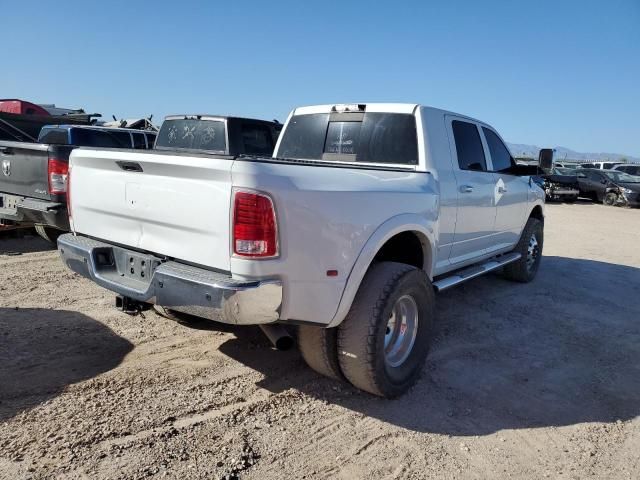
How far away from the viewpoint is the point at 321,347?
3.19 m

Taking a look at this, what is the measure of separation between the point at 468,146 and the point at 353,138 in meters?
1.15

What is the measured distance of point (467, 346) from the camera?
14.4 ft

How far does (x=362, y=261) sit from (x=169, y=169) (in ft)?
4.06

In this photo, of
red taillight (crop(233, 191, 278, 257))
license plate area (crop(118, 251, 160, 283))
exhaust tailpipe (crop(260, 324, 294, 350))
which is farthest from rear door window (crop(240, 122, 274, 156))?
red taillight (crop(233, 191, 278, 257))

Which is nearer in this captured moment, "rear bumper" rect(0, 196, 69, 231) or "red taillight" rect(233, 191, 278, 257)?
"red taillight" rect(233, 191, 278, 257)

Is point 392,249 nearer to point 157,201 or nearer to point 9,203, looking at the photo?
point 157,201

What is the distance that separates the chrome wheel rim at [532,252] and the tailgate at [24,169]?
5890mm

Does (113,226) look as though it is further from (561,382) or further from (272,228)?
(561,382)

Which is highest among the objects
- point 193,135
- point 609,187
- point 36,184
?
point 193,135

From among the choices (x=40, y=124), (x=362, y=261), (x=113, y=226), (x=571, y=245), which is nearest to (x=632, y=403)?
(x=362, y=261)

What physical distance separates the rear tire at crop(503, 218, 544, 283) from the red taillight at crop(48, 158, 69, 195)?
5.41 m

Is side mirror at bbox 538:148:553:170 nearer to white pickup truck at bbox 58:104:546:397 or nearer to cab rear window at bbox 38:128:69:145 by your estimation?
white pickup truck at bbox 58:104:546:397

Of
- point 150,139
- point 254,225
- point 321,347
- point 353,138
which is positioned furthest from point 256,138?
point 254,225

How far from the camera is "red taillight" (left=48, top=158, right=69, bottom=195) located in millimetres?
5414
